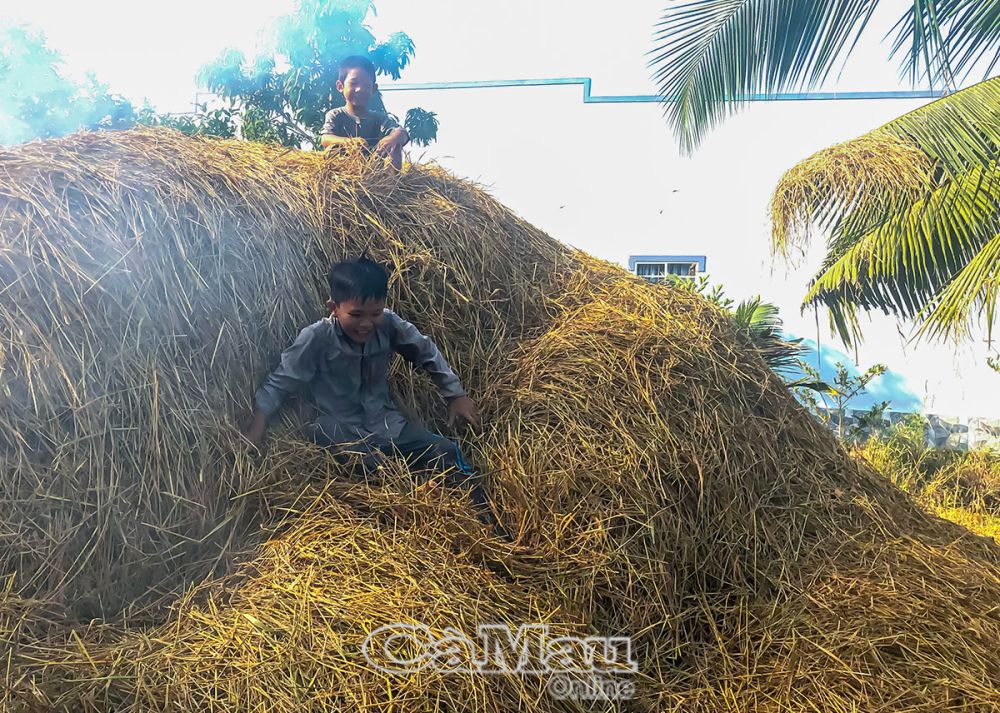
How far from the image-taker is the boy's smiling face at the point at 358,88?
3846mm

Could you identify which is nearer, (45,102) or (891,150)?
(891,150)

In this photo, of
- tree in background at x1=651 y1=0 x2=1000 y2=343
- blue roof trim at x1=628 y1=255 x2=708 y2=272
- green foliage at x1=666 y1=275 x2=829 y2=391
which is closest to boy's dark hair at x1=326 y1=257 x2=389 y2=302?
tree in background at x1=651 y1=0 x2=1000 y2=343

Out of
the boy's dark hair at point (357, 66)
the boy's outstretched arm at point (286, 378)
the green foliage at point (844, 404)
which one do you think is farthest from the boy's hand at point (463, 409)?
the green foliage at point (844, 404)

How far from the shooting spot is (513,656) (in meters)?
1.98

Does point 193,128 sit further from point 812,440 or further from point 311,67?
point 812,440

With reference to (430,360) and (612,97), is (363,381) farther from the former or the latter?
(612,97)

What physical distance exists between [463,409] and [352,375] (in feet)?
1.38

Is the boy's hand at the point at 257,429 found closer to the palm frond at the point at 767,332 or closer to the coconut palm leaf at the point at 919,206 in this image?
the coconut palm leaf at the point at 919,206

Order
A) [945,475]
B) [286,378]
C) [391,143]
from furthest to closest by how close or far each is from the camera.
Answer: [945,475] → [391,143] → [286,378]

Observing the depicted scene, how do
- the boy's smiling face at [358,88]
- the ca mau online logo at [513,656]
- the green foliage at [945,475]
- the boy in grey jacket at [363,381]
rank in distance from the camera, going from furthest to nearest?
the green foliage at [945,475]
the boy's smiling face at [358,88]
the boy in grey jacket at [363,381]
the ca mau online logo at [513,656]

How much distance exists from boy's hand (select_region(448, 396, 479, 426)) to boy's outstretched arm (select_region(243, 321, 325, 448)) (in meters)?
0.52

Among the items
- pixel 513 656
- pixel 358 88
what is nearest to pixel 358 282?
pixel 513 656

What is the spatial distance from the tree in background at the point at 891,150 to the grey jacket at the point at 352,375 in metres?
2.86

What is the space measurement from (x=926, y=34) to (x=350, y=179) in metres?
2.97
